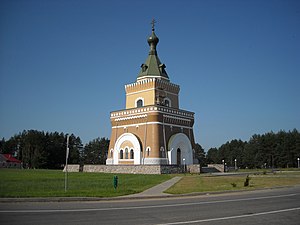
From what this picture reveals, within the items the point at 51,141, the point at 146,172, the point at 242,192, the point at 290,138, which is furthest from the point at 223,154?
the point at 242,192

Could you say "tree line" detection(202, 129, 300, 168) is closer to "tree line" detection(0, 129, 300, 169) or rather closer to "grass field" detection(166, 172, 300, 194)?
"tree line" detection(0, 129, 300, 169)

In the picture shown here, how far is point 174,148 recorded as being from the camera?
46.5 m

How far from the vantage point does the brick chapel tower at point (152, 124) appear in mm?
45125

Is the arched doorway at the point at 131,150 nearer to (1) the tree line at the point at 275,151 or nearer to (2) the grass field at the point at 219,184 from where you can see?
(2) the grass field at the point at 219,184

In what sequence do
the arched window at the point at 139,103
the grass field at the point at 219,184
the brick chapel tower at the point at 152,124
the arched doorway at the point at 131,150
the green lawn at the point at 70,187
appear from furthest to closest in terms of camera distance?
the arched window at the point at 139,103 → the arched doorway at the point at 131,150 → the brick chapel tower at the point at 152,124 → the grass field at the point at 219,184 → the green lawn at the point at 70,187

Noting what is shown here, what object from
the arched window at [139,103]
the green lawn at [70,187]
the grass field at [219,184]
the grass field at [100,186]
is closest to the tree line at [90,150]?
the arched window at [139,103]

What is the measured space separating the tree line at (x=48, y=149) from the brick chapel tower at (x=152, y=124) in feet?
113

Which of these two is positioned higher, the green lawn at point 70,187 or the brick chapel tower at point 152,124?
the brick chapel tower at point 152,124

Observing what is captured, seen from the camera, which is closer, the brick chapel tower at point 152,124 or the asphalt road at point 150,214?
the asphalt road at point 150,214

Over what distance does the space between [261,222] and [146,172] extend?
29232 mm

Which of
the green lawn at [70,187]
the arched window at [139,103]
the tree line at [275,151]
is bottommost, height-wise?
the green lawn at [70,187]

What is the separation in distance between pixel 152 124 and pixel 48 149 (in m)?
45.3

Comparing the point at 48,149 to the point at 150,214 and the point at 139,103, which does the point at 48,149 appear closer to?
the point at 139,103

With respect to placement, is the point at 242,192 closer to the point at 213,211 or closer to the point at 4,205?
the point at 213,211
